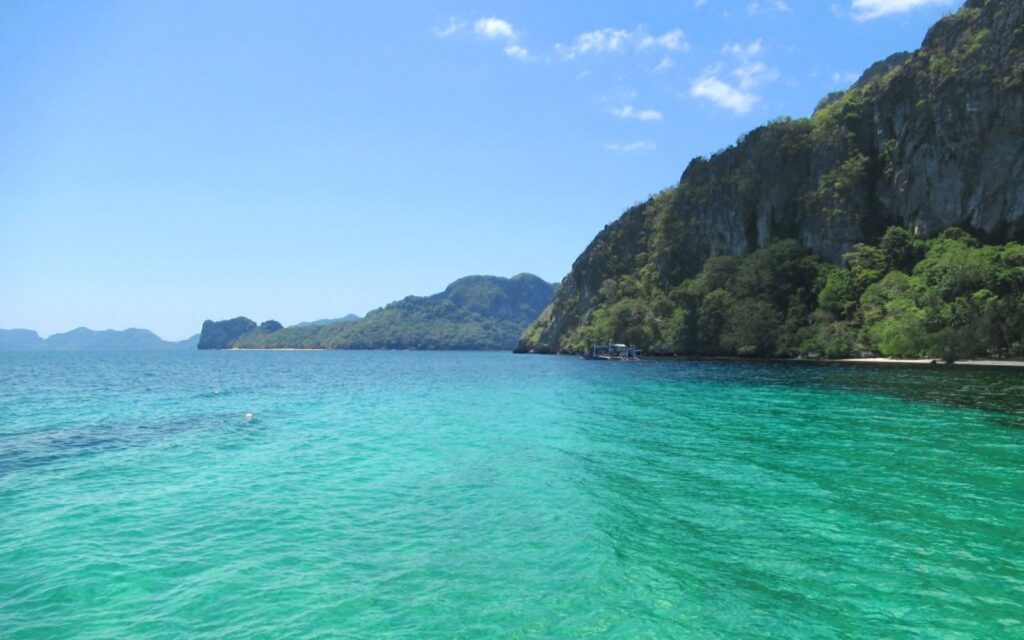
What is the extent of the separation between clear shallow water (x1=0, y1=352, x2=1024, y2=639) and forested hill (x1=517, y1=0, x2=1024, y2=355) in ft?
231

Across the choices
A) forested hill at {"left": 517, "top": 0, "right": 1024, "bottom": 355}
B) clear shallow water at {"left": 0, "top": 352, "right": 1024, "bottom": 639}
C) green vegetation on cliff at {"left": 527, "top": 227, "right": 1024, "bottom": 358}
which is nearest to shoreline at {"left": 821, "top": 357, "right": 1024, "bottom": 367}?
green vegetation on cliff at {"left": 527, "top": 227, "right": 1024, "bottom": 358}

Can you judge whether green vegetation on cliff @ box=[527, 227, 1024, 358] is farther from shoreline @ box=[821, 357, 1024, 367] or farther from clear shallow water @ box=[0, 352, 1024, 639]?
clear shallow water @ box=[0, 352, 1024, 639]

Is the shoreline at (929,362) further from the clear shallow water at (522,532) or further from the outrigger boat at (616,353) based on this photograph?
the clear shallow water at (522,532)

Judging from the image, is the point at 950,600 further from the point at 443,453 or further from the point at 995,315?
the point at 995,315

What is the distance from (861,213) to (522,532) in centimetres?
12865

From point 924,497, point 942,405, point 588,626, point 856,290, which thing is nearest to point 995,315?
point 856,290

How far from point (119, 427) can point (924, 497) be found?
34556 millimetres

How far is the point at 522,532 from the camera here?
11930mm

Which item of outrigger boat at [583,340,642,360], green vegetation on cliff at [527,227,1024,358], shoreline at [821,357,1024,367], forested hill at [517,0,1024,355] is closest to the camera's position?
shoreline at [821,357,1024,367]

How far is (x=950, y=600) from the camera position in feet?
27.3

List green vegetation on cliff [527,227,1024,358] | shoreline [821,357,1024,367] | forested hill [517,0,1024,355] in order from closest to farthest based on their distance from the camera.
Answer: shoreline [821,357,1024,367] < green vegetation on cliff [527,227,1024,358] < forested hill [517,0,1024,355]

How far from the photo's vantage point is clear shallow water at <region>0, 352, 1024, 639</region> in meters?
8.16

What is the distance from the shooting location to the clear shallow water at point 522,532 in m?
8.16

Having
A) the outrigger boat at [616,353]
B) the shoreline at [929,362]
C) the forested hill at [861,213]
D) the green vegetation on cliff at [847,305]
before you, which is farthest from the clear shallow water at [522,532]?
the outrigger boat at [616,353]
